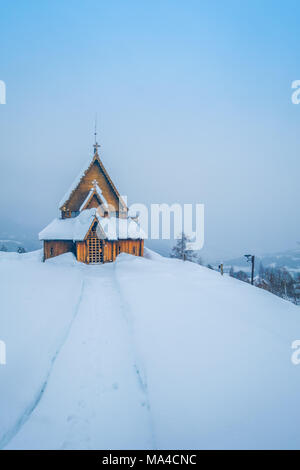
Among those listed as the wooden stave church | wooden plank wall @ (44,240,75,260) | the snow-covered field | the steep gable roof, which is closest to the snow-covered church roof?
the wooden stave church

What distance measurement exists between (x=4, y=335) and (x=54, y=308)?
2.16 metres

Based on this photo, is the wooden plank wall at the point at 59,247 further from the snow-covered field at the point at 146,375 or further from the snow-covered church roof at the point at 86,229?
the snow-covered field at the point at 146,375

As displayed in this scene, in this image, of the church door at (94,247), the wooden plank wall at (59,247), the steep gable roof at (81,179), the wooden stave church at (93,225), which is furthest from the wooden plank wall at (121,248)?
the steep gable roof at (81,179)

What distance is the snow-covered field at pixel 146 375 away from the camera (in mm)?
3670

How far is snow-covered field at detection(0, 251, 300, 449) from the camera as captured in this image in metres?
3.67

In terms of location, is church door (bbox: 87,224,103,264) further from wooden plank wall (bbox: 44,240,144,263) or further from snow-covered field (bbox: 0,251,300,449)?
snow-covered field (bbox: 0,251,300,449)

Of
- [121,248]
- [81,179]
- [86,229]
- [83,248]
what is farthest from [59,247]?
[81,179]

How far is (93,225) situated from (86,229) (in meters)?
0.75

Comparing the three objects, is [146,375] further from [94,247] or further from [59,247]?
[59,247]

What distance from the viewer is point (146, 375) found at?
4805 millimetres

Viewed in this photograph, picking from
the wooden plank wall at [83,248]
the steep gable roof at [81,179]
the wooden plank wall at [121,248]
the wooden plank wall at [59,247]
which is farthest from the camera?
the steep gable roof at [81,179]

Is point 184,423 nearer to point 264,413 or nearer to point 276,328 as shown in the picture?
point 264,413

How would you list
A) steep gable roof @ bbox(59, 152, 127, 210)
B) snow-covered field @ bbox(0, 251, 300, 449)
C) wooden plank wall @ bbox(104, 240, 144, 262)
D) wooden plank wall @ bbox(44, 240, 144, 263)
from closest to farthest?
snow-covered field @ bbox(0, 251, 300, 449)
wooden plank wall @ bbox(44, 240, 144, 263)
wooden plank wall @ bbox(104, 240, 144, 262)
steep gable roof @ bbox(59, 152, 127, 210)

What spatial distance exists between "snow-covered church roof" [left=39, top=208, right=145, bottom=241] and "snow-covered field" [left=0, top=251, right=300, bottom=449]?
37.6ft
